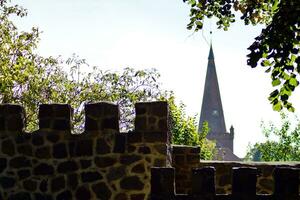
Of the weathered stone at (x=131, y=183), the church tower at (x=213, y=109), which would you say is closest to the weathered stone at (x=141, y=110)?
the weathered stone at (x=131, y=183)

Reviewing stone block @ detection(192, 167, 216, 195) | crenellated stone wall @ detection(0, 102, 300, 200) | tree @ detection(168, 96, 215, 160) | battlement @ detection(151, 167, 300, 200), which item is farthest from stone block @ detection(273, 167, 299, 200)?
tree @ detection(168, 96, 215, 160)

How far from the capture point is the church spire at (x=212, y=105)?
388 feet

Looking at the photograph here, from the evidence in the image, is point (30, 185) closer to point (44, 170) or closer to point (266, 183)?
point (44, 170)

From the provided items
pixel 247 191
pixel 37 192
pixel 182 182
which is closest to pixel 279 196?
pixel 247 191

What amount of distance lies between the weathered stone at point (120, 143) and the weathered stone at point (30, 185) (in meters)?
1.36

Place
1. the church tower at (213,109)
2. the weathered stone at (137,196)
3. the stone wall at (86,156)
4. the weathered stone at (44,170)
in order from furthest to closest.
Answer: the church tower at (213,109), the weathered stone at (44,170), the stone wall at (86,156), the weathered stone at (137,196)

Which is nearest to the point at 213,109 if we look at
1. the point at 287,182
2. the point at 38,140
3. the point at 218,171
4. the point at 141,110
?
the point at 218,171

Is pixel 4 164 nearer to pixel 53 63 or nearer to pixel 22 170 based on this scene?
pixel 22 170

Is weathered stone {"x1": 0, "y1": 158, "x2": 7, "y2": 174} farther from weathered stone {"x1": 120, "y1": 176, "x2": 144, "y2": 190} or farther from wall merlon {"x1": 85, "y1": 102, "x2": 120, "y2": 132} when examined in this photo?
weathered stone {"x1": 120, "y1": 176, "x2": 144, "y2": 190}

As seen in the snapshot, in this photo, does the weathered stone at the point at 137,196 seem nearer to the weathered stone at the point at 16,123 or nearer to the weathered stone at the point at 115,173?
the weathered stone at the point at 115,173

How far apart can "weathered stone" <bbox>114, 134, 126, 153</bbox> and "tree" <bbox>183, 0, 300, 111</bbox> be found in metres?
2.32

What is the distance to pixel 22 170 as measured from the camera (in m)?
10.6

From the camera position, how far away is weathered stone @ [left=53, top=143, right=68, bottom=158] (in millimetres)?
10562

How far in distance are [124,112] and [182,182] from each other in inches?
741
